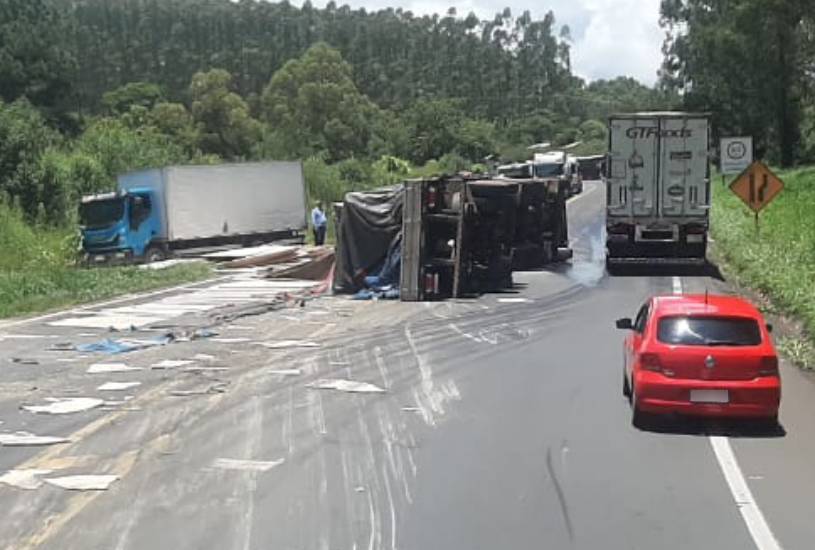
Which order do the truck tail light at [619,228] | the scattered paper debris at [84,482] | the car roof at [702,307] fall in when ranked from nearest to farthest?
the scattered paper debris at [84,482] < the car roof at [702,307] < the truck tail light at [619,228]

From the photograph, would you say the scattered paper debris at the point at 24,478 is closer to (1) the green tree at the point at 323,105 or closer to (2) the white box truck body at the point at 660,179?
(2) the white box truck body at the point at 660,179

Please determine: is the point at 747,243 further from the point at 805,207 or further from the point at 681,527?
the point at 681,527

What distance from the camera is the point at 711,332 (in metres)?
11.7

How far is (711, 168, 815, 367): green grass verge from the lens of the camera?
19125 millimetres

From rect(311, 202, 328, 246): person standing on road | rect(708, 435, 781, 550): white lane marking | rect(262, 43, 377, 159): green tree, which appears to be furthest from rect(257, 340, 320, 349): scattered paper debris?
rect(262, 43, 377, 159): green tree

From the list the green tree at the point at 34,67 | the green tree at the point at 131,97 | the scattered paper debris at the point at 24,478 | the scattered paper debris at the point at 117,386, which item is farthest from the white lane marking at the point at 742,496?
the green tree at the point at 131,97

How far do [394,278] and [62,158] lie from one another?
90.1 feet

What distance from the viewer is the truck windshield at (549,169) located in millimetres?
68375

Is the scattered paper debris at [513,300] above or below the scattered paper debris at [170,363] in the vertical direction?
below

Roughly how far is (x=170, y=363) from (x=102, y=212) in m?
25.1

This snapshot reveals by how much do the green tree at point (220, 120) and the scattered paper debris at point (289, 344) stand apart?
270ft

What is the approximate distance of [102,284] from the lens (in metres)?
29.1

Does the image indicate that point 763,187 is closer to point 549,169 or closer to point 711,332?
point 711,332

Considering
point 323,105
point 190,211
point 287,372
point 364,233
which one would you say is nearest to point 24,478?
point 287,372
